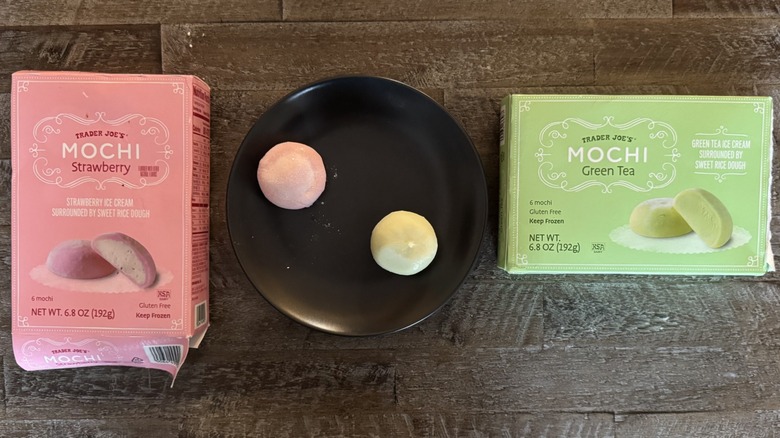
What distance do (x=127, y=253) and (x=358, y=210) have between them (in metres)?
0.33

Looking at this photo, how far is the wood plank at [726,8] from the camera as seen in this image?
29.2 inches

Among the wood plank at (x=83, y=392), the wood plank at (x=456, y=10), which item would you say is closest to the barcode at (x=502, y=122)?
the wood plank at (x=456, y=10)

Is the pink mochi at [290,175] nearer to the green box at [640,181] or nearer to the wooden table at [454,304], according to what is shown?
the wooden table at [454,304]

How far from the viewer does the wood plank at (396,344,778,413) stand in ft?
2.47

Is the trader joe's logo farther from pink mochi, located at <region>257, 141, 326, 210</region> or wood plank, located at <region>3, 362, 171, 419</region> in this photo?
wood plank, located at <region>3, 362, 171, 419</region>

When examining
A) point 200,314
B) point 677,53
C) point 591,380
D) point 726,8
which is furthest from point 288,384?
point 726,8

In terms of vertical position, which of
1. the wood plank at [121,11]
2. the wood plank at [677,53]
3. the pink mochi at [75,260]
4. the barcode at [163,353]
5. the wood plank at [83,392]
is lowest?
the wood plank at [83,392]

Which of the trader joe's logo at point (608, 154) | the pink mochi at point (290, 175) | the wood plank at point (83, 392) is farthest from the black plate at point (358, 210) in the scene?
the wood plank at point (83, 392)

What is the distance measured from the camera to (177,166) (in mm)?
688

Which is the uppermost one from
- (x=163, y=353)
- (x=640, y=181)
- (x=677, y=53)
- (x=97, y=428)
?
(x=677, y=53)

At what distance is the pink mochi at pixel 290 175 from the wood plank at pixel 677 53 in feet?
1.52

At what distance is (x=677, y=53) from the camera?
748mm

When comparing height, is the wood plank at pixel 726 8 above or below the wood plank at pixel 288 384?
above

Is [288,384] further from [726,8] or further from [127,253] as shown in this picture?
[726,8]
